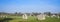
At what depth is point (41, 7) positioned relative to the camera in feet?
6.28

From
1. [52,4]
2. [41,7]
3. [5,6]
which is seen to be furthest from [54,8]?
[5,6]

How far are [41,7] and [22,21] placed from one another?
0.38m

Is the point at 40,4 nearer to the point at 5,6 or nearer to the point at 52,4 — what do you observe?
the point at 52,4

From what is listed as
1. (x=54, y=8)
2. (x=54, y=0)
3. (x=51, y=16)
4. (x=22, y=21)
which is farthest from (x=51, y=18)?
(x=22, y=21)

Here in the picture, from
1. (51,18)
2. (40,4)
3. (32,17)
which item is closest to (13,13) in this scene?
(32,17)

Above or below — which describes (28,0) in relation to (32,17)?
above

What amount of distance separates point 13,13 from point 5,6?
0.57ft

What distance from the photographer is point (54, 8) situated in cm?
191

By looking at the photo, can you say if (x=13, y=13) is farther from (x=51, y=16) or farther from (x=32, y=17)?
(x=51, y=16)

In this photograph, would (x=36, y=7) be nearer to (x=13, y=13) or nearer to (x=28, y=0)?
(x=28, y=0)

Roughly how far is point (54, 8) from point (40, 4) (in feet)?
0.77

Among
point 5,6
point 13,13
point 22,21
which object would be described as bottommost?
point 22,21

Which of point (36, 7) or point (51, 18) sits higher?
point (36, 7)

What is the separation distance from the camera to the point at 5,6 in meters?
1.92
